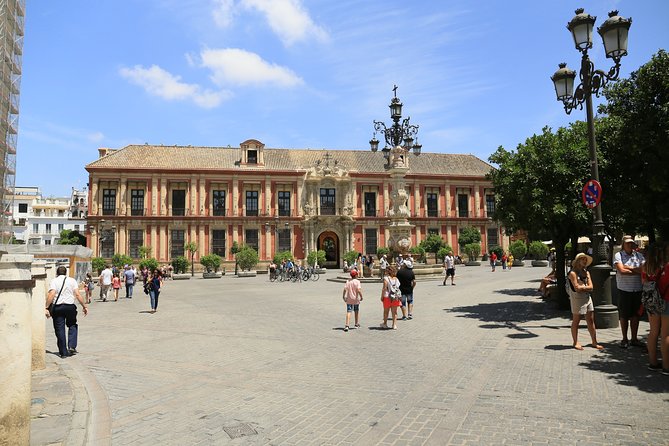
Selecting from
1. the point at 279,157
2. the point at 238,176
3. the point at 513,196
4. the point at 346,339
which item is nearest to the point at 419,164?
the point at 279,157

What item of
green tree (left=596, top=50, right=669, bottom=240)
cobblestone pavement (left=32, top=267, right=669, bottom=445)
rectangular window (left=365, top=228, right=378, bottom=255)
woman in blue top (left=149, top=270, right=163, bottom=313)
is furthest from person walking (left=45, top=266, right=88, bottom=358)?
rectangular window (left=365, top=228, right=378, bottom=255)

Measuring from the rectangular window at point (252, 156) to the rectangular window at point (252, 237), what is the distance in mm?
6524

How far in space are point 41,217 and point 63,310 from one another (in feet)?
250

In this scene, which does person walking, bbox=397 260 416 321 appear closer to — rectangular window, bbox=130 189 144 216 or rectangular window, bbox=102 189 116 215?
rectangular window, bbox=130 189 144 216

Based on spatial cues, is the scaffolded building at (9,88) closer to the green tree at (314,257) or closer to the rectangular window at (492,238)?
the green tree at (314,257)

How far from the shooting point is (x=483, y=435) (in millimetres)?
4039

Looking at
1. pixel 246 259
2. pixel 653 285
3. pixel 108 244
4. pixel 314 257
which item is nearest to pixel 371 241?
pixel 314 257

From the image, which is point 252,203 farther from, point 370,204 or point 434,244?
point 434,244

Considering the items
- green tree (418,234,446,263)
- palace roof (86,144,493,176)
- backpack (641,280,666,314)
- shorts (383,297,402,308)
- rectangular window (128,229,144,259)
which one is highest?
palace roof (86,144,493,176)

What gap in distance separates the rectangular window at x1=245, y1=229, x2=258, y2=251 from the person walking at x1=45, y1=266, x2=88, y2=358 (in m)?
33.6

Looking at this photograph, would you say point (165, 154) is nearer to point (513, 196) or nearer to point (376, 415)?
point (513, 196)

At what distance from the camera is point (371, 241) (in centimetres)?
4372

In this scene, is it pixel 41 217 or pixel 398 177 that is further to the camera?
A: pixel 41 217

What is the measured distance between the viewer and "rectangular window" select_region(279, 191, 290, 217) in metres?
42.4
